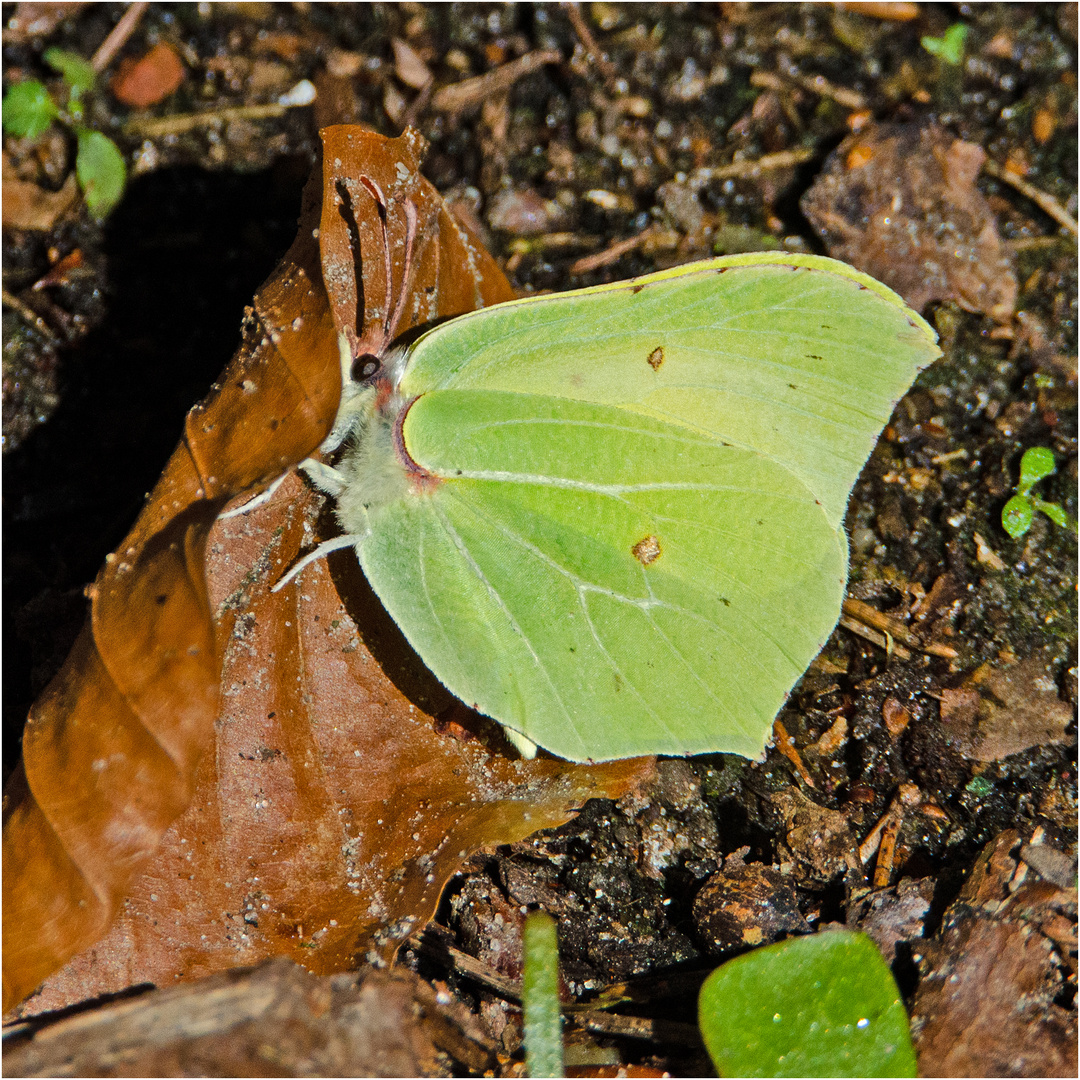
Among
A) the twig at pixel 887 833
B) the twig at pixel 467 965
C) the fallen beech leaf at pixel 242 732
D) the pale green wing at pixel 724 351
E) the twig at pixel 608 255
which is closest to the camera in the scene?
the fallen beech leaf at pixel 242 732

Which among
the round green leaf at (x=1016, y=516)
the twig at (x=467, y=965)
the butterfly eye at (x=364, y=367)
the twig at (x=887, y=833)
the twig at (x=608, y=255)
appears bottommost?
the twig at (x=467, y=965)

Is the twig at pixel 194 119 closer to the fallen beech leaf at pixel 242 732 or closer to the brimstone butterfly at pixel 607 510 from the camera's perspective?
the fallen beech leaf at pixel 242 732

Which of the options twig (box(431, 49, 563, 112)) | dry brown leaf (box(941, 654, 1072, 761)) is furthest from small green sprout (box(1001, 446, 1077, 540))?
twig (box(431, 49, 563, 112))

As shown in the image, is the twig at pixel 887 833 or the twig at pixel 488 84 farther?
the twig at pixel 488 84

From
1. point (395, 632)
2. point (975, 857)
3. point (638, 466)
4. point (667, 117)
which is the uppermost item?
point (667, 117)

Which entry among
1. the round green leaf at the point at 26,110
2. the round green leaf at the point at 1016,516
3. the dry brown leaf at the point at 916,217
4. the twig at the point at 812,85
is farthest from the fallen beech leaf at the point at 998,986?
the round green leaf at the point at 26,110

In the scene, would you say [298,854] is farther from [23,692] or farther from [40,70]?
[40,70]

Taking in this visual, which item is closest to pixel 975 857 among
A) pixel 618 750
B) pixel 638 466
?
pixel 618 750

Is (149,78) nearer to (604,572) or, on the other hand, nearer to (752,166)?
(752,166)
